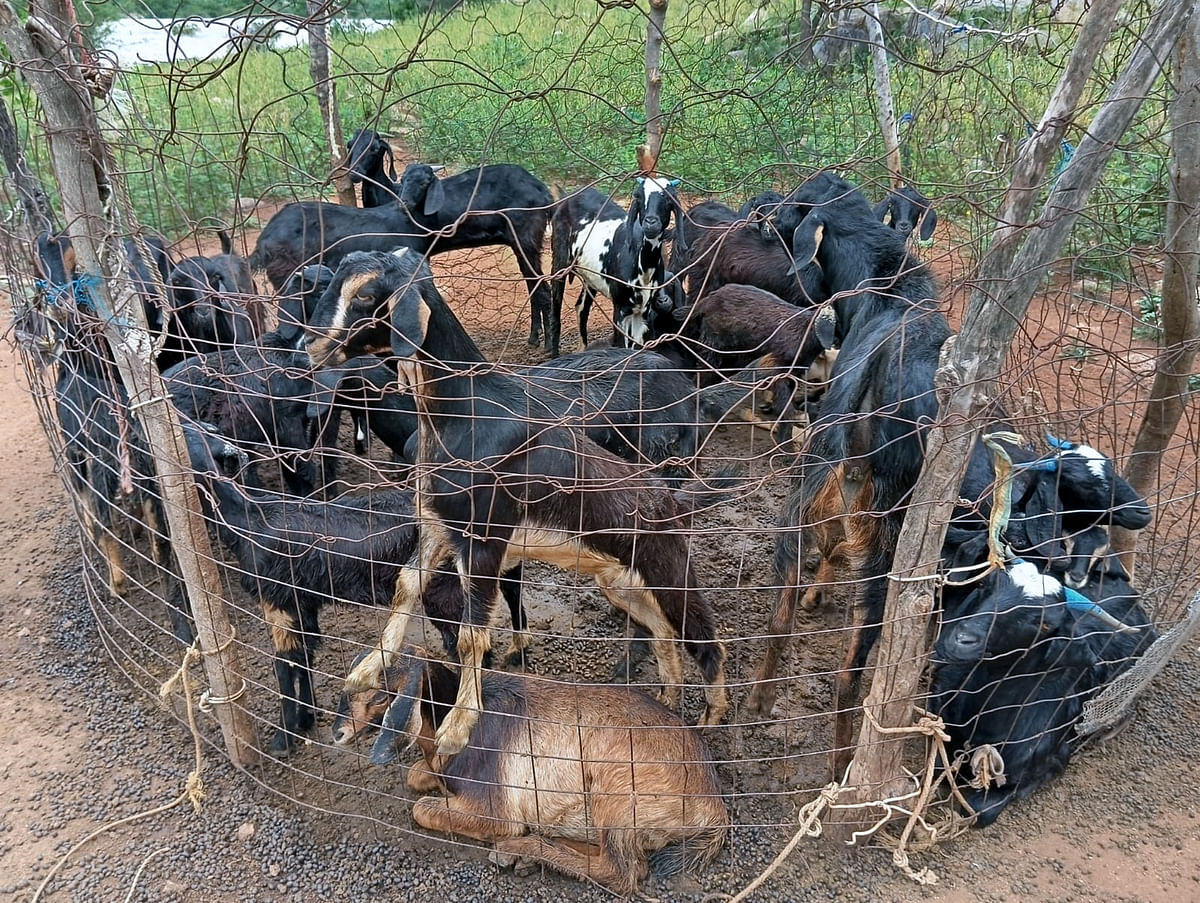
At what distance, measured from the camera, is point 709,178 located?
28.4ft

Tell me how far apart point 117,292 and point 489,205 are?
517 cm

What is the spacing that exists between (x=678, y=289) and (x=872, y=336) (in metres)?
3.00

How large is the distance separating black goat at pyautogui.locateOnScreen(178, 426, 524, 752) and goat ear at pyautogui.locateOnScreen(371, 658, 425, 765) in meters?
0.29

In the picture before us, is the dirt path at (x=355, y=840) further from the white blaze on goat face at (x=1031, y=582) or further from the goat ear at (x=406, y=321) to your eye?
the goat ear at (x=406, y=321)

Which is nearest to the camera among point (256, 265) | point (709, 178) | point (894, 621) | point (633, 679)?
point (894, 621)

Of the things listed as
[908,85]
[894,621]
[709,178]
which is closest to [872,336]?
[894,621]

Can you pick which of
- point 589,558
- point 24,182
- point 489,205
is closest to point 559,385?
point 589,558

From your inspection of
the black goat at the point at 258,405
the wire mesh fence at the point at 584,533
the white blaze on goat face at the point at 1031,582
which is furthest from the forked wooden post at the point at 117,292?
the white blaze on goat face at the point at 1031,582

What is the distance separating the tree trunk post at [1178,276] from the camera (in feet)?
12.9

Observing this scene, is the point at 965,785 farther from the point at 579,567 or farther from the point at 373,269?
the point at 373,269

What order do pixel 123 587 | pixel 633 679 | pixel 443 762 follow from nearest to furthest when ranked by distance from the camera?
pixel 443 762 → pixel 633 679 → pixel 123 587

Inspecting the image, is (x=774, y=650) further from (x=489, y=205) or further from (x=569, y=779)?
(x=489, y=205)

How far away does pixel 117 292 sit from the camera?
3.22 meters

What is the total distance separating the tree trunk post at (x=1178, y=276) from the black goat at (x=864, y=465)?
94 cm
